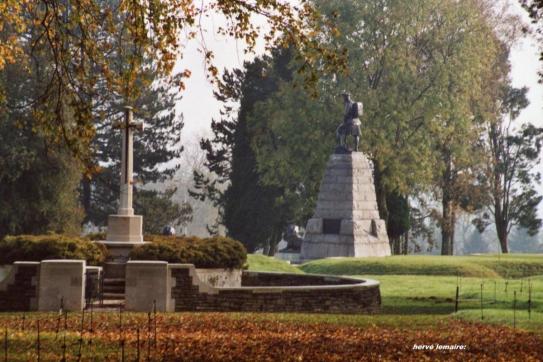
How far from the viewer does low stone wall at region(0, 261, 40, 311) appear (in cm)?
1827

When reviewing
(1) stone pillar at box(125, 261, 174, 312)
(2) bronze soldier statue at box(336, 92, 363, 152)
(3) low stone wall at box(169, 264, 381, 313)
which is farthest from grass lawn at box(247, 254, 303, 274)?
(1) stone pillar at box(125, 261, 174, 312)

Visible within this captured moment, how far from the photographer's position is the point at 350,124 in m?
43.2

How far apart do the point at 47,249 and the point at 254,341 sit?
29.2 ft

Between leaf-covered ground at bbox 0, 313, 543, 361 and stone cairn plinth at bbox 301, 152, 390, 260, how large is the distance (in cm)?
2558

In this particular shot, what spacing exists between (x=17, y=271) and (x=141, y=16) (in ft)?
24.0

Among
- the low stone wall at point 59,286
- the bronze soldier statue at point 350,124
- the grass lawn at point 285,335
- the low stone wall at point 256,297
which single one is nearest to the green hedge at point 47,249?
the low stone wall at point 59,286

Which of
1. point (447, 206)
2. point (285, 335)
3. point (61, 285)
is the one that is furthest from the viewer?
point (447, 206)

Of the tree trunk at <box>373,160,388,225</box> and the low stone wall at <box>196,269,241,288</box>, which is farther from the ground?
the tree trunk at <box>373,160,388,225</box>

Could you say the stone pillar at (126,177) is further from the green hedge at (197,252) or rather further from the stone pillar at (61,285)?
the stone pillar at (61,285)

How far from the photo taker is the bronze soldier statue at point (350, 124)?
43.1 metres

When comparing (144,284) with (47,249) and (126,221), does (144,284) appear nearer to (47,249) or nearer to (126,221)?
(47,249)

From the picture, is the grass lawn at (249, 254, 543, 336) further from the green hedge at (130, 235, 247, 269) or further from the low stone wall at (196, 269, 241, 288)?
the green hedge at (130, 235, 247, 269)

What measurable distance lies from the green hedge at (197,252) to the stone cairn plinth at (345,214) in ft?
68.5

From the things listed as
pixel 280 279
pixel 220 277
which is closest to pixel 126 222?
pixel 220 277
